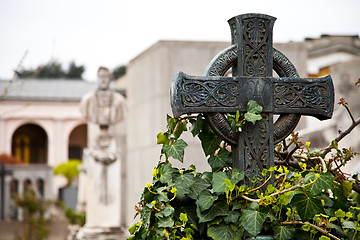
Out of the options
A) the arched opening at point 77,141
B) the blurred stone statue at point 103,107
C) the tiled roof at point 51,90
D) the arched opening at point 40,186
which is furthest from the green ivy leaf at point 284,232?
the arched opening at point 77,141

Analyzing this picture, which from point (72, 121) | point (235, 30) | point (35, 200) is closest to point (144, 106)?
point (235, 30)

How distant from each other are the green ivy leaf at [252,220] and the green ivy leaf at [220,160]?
25 centimetres

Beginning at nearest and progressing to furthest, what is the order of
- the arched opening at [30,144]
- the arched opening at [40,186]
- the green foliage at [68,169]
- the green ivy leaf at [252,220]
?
the green ivy leaf at [252,220], the arched opening at [40,186], the green foliage at [68,169], the arched opening at [30,144]

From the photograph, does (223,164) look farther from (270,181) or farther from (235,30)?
(235,30)

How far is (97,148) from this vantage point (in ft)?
34.2

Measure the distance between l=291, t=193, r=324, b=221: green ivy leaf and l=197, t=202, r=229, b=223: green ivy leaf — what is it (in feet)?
0.82

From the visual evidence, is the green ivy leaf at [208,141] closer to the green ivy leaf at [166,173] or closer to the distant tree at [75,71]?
the green ivy leaf at [166,173]

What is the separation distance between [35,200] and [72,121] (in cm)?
2307

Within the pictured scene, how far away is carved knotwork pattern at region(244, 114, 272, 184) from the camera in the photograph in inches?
91.6

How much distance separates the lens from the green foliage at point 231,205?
2158 mm

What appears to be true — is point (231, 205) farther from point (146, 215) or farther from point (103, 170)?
point (103, 170)

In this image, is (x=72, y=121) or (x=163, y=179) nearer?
(x=163, y=179)

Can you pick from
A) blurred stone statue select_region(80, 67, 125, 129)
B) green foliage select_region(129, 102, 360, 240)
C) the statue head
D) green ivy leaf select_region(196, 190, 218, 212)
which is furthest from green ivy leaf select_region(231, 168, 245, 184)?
the statue head

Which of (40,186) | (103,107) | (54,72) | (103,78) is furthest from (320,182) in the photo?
(54,72)
